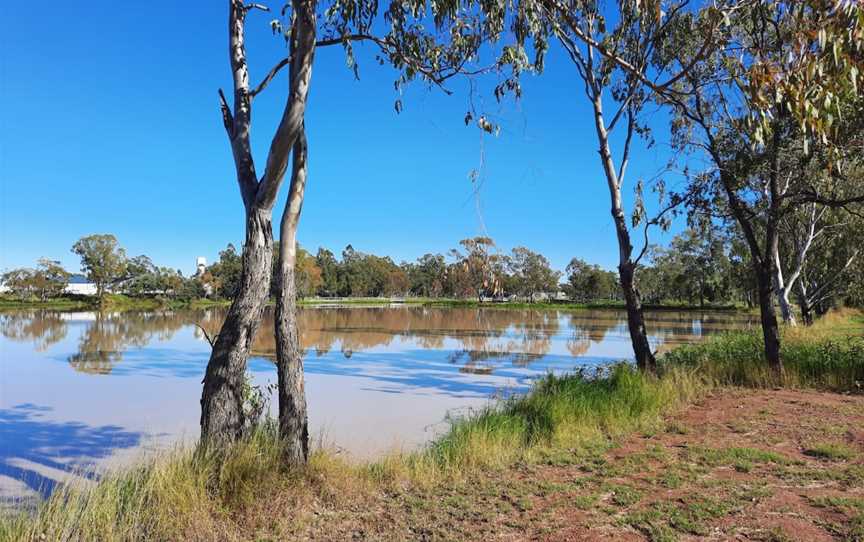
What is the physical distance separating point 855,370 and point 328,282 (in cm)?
6809

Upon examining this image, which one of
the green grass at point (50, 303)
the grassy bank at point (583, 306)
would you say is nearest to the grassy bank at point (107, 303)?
the green grass at point (50, 303)

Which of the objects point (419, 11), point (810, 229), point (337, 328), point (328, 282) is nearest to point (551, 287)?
point (328, 282)

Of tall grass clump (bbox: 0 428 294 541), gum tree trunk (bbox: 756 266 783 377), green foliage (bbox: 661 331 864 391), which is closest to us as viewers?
tall grass clump (bbox: 0 428 294 541)

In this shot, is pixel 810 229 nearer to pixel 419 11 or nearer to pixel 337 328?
pixel 419 11

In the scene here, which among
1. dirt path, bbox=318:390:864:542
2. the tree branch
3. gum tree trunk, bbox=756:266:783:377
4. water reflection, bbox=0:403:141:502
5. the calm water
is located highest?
the tree branch

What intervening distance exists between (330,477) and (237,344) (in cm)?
105

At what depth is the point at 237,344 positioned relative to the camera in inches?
138

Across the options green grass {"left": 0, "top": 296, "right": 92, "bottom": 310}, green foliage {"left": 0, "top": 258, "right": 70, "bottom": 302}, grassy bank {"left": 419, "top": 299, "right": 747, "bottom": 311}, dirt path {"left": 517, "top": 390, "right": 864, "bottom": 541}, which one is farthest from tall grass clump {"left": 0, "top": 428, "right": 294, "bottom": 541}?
green foliage {"left": 0, "top": 258, "right": 70, "bottom": 302}

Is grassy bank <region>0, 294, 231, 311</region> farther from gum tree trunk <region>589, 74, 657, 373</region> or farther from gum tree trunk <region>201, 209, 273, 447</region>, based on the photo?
gum tree trunk <region>201, 209, 273, 447</region>

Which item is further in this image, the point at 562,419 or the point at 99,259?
the point at 99,259

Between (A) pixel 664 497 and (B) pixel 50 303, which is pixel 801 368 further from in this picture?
(B) pixel 50 303

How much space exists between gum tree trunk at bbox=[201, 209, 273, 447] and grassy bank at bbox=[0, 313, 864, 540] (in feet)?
0.62

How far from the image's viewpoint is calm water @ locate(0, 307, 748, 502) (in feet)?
Answer: 19.6

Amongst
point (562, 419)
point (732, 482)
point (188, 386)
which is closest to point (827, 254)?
point (562, 419)
